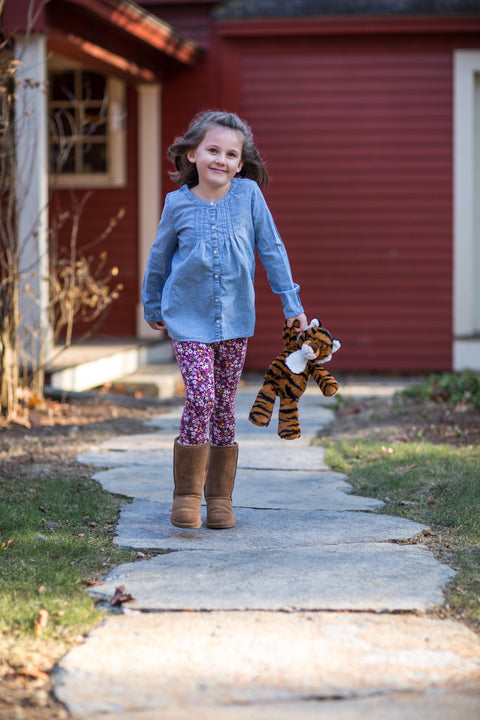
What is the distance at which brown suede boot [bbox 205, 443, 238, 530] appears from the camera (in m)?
3.44

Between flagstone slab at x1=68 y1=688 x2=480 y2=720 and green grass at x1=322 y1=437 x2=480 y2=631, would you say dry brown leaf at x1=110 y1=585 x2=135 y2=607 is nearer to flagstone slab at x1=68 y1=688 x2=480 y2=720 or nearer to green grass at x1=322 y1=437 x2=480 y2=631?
flagstone slab at x1=68 y1=688 x2=480 y2=720

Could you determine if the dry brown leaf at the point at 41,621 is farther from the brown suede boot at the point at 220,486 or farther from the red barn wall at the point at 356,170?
the red barn wall at the point at 356,170

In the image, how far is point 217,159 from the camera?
3350 mm

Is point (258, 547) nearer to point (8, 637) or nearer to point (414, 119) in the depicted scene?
point (8, 637)

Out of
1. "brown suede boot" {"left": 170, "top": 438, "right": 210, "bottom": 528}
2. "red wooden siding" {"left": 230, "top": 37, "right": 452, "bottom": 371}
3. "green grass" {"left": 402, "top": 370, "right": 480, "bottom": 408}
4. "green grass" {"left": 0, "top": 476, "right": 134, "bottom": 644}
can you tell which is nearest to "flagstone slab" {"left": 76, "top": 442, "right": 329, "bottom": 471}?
"green grass" {"left": 0, "top": 476, "right": 134, "bottom": 644}

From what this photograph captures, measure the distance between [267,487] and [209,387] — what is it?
94 cm

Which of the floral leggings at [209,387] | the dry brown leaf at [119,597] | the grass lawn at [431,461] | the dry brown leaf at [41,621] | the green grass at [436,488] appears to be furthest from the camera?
the floral leggings at [209,387]

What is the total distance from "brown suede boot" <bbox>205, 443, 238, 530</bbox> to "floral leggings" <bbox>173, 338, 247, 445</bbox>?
41 millimetres

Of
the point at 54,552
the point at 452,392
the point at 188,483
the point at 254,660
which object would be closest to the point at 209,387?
the point at 188,483

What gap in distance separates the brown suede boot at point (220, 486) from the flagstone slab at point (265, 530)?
4cm

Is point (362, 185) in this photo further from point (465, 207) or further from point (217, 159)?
point (217, 159)

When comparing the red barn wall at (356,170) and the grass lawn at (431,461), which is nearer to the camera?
the grass lawn at (431,461)

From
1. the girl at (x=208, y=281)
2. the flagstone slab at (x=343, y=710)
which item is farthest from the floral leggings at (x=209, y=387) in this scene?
the flagstone slab at (x=343, y=710)

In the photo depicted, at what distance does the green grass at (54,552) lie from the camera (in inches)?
97.6
